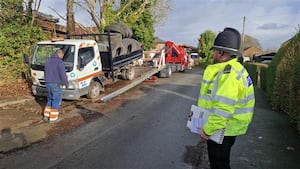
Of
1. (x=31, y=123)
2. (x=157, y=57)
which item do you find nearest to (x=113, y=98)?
(x=31, y=123)

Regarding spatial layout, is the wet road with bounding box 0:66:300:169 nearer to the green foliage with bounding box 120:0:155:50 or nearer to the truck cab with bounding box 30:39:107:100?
the truck cab with bounding box 30:39:107:100

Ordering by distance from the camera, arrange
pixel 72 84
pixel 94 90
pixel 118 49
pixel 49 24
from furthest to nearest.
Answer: pixel 49 24 → pixel 118 49 → pixel 94 90 → pixel 72 84

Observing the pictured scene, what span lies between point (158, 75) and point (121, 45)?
6.54 meters

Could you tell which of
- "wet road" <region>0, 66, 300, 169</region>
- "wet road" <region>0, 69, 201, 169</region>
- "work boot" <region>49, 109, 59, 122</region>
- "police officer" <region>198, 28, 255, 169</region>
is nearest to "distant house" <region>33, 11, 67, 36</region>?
"work boot" <region>49, 109, 59, 122</region>

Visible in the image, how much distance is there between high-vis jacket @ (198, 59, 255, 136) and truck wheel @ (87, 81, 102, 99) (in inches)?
309

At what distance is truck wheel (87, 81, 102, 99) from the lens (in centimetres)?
1080

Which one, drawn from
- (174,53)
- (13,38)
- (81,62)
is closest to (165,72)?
(174,53)

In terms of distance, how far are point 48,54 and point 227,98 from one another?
8.55m

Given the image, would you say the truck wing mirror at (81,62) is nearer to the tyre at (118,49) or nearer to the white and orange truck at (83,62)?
the white and orange truck at (83,62)

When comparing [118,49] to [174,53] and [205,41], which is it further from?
[205,41]

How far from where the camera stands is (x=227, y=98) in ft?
9.86

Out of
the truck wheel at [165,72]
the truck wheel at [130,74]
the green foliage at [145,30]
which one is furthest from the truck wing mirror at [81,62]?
the green foliage at [145,30]

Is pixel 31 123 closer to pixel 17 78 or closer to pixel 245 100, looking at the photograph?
pixel 245 100

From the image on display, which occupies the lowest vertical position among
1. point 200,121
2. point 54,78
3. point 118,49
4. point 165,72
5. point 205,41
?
point 165,72
